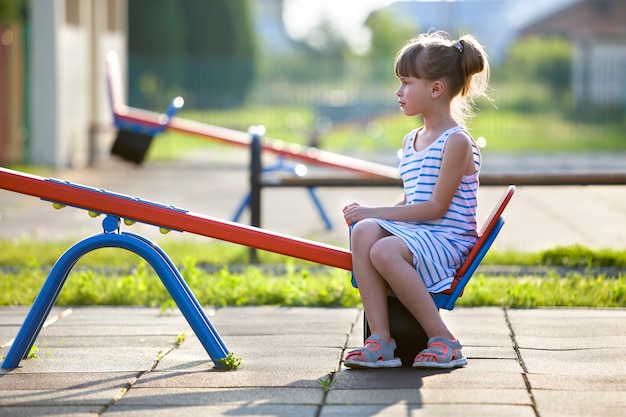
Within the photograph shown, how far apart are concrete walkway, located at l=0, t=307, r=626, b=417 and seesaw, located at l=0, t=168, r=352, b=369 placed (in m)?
0.26

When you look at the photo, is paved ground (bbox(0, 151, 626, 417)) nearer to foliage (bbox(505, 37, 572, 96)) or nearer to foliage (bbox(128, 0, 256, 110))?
foliage (bbox(128, 0, 256, 110))

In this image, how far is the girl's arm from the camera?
4574 millimetres

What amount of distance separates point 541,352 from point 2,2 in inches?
508

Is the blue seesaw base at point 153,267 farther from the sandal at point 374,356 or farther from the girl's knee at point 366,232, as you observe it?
the girl's knee at point 366,232

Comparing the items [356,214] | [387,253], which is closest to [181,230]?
[356,214]

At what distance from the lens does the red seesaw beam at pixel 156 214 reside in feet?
14.8

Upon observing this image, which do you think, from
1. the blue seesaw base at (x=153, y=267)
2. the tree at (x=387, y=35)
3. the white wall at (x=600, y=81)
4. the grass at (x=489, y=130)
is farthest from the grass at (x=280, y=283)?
the tree at (x=387, y=35)

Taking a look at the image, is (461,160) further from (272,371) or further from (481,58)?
(272,371)

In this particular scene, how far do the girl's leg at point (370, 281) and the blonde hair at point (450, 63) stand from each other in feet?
2.23

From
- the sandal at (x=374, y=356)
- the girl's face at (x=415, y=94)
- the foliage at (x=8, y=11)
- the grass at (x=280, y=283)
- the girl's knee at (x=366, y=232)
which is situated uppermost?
Result: the foliage at (x=8, y=11)

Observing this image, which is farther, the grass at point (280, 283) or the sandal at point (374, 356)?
the grass at point (280, 283)

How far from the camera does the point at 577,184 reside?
7387 millimetres

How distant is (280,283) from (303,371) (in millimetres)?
2179

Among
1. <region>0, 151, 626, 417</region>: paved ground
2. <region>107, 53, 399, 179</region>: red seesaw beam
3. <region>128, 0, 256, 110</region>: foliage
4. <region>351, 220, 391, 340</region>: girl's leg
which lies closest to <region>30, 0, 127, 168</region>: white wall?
<region>128, 0, 256, 110</region>: foliage
